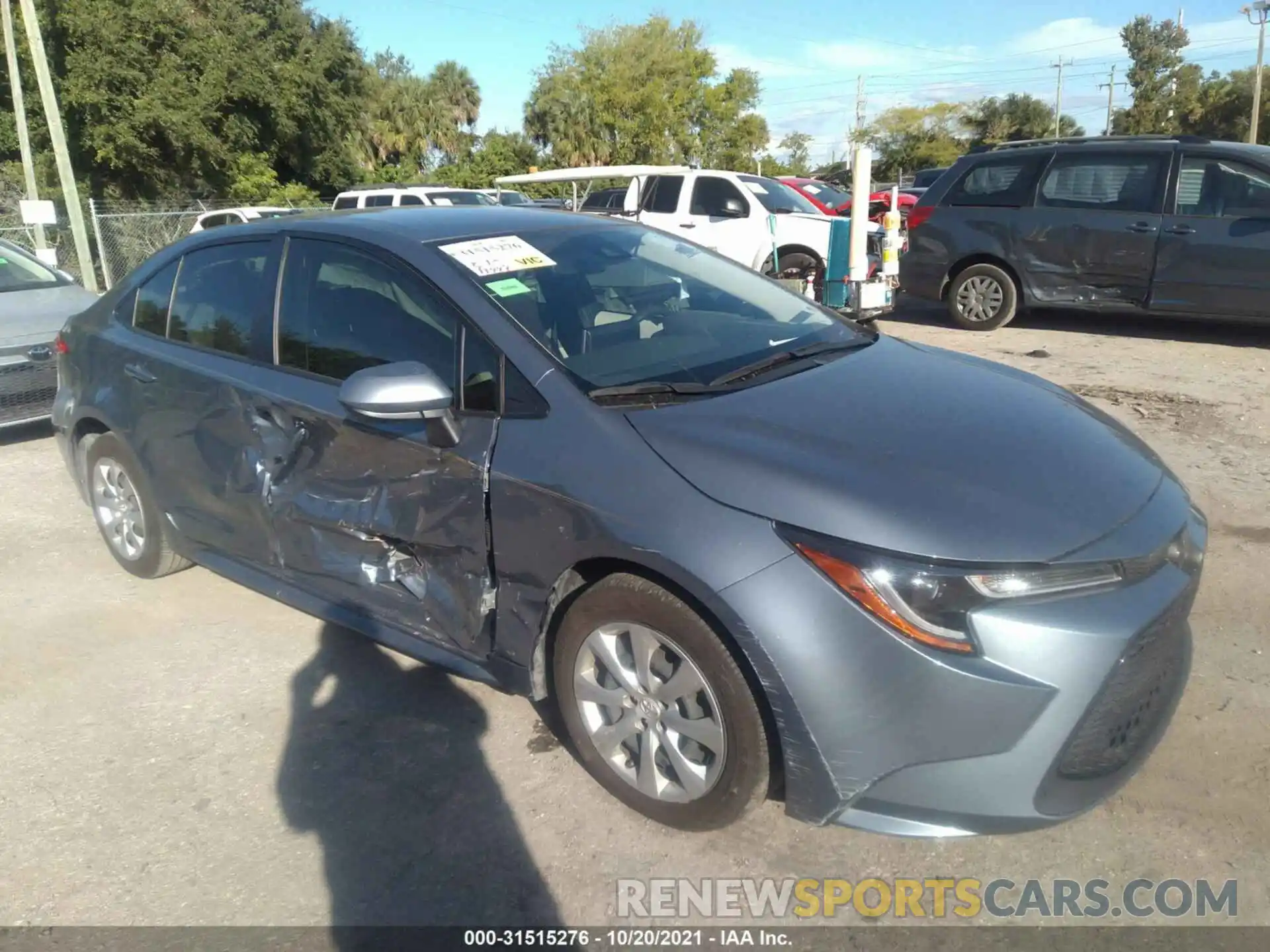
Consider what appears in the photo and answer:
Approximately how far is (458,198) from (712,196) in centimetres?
704

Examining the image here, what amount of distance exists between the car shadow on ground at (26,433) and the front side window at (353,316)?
191 inches

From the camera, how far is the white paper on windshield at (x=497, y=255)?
10.7ft

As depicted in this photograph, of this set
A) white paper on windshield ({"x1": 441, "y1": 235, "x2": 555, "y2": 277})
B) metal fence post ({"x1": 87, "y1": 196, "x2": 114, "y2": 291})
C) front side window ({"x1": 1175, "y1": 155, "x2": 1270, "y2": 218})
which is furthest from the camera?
metal fence post ({"x1": 87, "y1": 196, "x2": 114, "y2": 291})

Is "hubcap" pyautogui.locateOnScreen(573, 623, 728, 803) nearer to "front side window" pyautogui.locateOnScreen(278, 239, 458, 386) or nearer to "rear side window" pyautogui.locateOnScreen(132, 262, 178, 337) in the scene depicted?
"front side window" pyautogui.locateOnScreen(278, 239, 458, 386)

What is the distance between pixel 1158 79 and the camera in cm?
5028

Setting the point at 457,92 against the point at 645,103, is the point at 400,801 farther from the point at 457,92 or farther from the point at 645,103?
the point at 457,92

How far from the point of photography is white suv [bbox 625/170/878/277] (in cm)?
1244

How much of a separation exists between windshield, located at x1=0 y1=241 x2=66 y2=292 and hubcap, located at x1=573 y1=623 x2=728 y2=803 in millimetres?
6705

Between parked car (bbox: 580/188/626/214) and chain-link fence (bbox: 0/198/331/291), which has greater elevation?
parked car (bbox: 580/188/626/214)

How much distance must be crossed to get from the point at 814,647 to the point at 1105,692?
69 centimetres

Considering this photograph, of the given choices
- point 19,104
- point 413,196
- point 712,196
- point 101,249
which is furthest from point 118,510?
point 19,104

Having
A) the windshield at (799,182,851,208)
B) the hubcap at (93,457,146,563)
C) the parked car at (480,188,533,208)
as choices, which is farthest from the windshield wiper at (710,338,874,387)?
the parked car at (480,188,533,208)

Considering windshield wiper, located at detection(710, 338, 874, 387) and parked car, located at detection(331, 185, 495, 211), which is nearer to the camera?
windshield wiper, located at detection(710, 338, 874, 387)

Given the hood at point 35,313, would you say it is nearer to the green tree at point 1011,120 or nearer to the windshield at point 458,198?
the windshield at point 458,198
